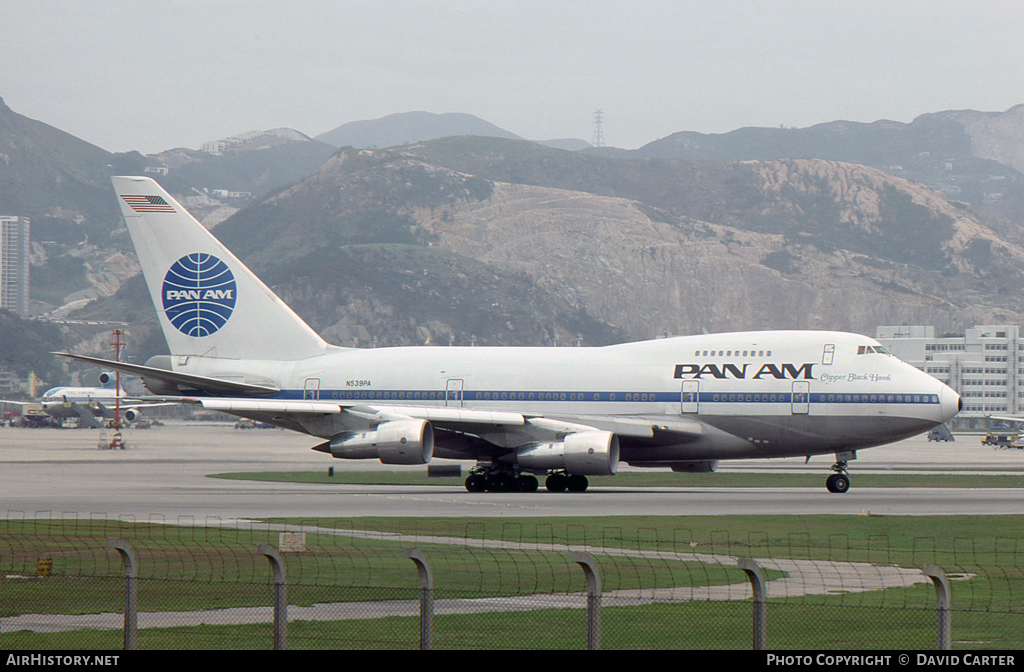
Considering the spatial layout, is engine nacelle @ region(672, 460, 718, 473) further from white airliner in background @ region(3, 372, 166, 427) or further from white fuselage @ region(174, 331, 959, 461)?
white airliner in background @ region(3, 372, 166, 427)

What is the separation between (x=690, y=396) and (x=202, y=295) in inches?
813

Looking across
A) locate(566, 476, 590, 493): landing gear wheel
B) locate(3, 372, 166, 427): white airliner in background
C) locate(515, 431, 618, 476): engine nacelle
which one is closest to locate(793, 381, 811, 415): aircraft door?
locate(515, 431, 618, 476): engine nacelle

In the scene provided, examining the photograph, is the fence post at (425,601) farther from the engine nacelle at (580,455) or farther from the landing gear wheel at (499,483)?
the landing gear wheel at (499,483)

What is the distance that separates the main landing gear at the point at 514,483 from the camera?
4644 centimetres

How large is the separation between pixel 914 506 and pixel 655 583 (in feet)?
69.6

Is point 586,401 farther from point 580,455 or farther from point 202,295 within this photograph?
point 202,295

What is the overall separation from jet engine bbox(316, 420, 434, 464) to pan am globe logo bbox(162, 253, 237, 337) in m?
11.5

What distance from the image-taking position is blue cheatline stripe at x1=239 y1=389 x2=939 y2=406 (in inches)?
1806

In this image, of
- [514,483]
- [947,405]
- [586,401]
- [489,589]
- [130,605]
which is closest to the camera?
[130,605]

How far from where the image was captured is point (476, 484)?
46.6 metres

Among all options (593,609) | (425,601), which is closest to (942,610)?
(593,609)

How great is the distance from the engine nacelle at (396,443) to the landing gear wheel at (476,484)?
293 cm

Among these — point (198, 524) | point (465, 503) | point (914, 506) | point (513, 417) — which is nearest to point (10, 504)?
point (198, 524)
